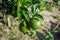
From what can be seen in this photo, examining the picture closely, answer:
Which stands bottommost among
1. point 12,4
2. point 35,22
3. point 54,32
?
point 54,32

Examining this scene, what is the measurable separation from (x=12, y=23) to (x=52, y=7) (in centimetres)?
133

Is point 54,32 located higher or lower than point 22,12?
lower

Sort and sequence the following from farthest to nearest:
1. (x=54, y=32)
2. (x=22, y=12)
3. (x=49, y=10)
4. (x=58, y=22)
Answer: (x=49, y=10), (x=58, y=22), (x=54, y=32), (x=22, y=12)

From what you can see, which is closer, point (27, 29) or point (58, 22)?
point (27, 29)

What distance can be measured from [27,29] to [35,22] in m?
0.20

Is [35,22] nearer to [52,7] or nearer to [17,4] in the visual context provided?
[17,4]

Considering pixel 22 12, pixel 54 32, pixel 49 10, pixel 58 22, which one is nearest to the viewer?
pixel 22 12

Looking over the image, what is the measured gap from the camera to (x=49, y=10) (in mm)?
4887

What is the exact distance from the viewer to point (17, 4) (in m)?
3.97

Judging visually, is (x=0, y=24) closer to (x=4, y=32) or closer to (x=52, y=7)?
→ (x=4, y=32)

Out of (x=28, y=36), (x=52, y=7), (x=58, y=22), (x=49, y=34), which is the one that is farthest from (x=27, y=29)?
(x=52, y=7)

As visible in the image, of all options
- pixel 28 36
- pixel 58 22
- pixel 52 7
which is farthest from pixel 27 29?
pixel 52 7

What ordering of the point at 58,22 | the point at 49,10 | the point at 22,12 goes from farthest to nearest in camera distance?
the point at 49,10 < the point at 58,22 < the point at 22,12

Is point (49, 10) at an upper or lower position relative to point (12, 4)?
lower
